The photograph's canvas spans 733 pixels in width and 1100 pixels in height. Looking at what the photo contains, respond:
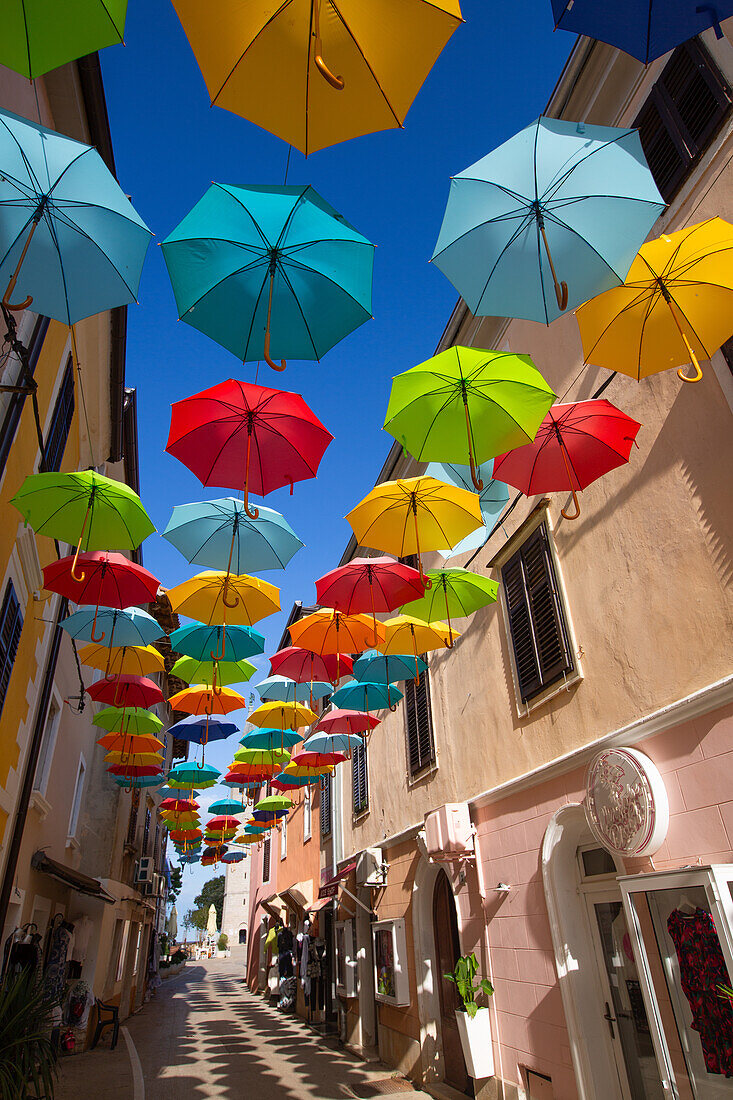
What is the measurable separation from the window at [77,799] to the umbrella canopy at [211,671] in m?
5.91

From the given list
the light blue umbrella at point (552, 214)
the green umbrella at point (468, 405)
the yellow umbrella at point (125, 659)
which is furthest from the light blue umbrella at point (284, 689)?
the light blue umbrella at point (552, 214)

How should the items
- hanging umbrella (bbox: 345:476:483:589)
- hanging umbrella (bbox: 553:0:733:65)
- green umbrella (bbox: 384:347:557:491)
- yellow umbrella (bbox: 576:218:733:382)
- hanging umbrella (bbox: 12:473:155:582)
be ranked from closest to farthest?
hanging umbrella (bbox: 553:0:733:65), yellow umbrella (bbox: 576:218:733:382), green umbrella (bbox: 384:347:557:491), hanging umbrella (bbox: 12:473:155:582), hanging umbrella (bbox: 345:476:483:589)

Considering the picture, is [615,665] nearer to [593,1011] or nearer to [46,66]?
[593,1011]

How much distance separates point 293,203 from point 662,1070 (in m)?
6.69

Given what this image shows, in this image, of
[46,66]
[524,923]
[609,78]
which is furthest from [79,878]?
[609,78]

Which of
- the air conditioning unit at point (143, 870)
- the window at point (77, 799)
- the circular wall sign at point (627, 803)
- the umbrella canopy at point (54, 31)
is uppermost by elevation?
the umbrella canopy at point (54, 31)

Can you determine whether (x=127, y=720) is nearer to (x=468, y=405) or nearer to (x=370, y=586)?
(x=370, y=586)

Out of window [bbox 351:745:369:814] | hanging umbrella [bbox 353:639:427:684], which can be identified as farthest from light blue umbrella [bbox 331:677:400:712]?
window [bbox 351:745:369:814]

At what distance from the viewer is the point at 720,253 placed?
458 centimetres

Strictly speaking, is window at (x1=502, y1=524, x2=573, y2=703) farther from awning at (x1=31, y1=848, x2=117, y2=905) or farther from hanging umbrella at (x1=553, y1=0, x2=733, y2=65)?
awning at (x1=31, y1=848, x2=117, y2=905)

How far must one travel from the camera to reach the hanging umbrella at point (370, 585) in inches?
325

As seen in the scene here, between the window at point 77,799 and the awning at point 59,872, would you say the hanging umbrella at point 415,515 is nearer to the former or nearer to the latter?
the awning at point 59,872

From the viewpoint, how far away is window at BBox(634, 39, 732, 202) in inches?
225

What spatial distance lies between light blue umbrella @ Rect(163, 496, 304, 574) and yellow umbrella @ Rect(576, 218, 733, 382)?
4.56m
